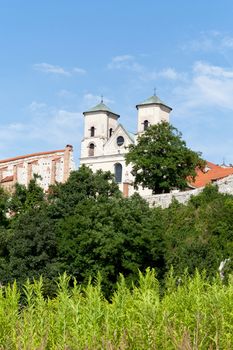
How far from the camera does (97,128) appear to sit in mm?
84875

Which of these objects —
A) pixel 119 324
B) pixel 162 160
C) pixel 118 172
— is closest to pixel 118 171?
pixel 118 172

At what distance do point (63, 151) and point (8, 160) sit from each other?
6.05m

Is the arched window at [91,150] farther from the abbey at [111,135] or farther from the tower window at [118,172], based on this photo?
the tower window at [118,172]

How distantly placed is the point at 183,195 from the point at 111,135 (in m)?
43.4

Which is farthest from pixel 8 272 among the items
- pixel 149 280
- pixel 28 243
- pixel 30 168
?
pixel 30 168

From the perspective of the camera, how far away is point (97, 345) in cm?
735

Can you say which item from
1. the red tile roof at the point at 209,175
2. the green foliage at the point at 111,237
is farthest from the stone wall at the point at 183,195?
the red tile roof at the point at 209,175

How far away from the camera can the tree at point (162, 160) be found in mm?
53344

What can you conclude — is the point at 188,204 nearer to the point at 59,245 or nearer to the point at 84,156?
the point at 59,245

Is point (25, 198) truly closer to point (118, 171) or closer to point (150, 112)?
point (118, 171)

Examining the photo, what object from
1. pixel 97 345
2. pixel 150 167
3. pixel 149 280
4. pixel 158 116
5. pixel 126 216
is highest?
pixel 158 116

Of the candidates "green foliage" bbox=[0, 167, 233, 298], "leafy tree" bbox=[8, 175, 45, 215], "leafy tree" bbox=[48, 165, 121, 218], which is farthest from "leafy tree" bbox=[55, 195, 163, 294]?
"leafy tree" bbox=[8, 175, 45, 215]

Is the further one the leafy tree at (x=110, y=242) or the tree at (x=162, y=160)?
the tree at (x=162, y=160)

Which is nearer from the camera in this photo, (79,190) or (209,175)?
(79,190)
